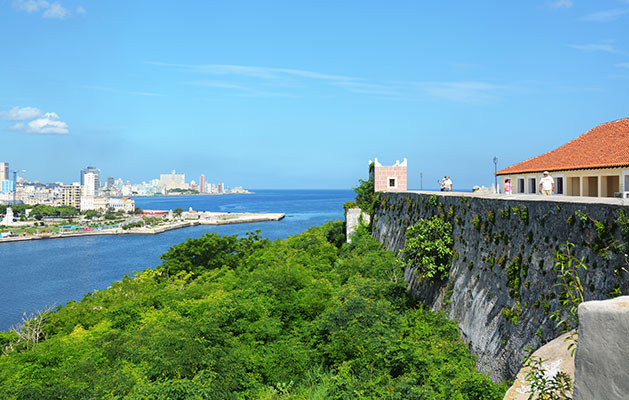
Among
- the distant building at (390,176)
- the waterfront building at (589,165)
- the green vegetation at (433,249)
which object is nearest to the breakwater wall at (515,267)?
the green vegetation at (433,249)

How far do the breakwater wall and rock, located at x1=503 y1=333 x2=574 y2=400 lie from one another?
1.15 metres

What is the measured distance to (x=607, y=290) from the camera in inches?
284

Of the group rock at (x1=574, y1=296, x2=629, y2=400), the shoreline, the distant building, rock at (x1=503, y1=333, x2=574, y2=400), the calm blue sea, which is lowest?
the calm blue sea

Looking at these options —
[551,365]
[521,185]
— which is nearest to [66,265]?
[521,185]

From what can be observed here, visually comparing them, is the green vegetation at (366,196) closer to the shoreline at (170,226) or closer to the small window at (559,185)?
the small window at (559,185)

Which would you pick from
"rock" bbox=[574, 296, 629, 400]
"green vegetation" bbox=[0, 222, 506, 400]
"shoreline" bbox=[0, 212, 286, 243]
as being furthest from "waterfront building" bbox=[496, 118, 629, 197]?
"shoreline" bbox=[0, 212, 286, 243]

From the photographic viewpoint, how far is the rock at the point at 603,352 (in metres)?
2.69

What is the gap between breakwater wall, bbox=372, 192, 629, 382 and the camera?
294 inches

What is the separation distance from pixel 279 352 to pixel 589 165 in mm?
11793

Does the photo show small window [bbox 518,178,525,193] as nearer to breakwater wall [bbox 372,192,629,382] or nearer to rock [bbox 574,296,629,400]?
breakwater wall [bbox 372,192,629,382]

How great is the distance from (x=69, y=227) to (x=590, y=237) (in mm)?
162189

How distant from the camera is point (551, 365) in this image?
648cm

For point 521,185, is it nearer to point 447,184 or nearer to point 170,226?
point 447,184

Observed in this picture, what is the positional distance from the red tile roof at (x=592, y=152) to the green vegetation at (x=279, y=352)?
716cm
